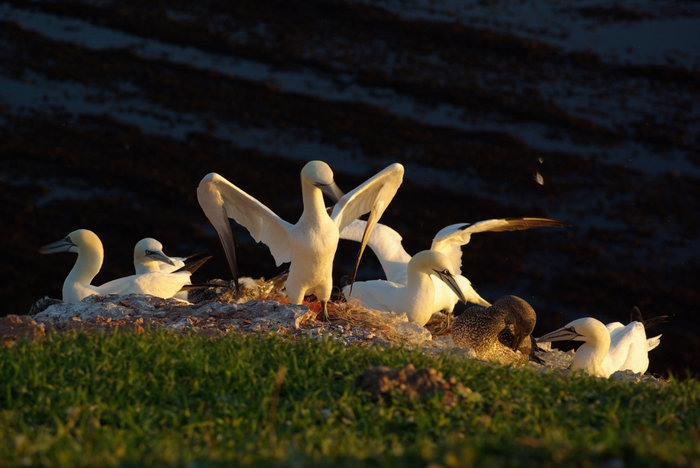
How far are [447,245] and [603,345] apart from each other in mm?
2828

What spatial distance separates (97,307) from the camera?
6.88 meters

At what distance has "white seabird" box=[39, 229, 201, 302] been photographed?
27.6 ft

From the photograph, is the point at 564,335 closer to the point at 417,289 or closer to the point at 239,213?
the point at 417,289

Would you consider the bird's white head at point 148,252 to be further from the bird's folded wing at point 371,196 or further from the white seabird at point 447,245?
the white seabird at point 447,245

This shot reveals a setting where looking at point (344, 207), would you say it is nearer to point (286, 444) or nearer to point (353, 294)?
point (353, 294)

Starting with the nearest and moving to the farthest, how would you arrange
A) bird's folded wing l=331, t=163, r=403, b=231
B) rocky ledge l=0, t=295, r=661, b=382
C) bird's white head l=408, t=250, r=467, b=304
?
rocky ledge l=0, t=295, r=661, b=382, bird's folded wing l=331, t=163, r=403, b=231, bird's white head l=408, t=250, r=467, b=304

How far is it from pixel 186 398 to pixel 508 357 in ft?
15.4

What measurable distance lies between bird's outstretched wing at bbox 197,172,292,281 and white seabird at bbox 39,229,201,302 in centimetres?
96

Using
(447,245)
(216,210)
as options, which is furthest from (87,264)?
(447,245)

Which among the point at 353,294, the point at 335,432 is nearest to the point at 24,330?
the point at 335,432

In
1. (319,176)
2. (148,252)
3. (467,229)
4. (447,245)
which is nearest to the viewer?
(319,176)

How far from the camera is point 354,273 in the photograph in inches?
341

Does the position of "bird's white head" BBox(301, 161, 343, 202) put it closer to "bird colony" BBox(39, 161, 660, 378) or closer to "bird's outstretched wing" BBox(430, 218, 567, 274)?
"bird colony" BBox(39, 161, 660, 378)

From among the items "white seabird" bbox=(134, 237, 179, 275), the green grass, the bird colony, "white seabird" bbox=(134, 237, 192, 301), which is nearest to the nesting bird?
the bird colony
